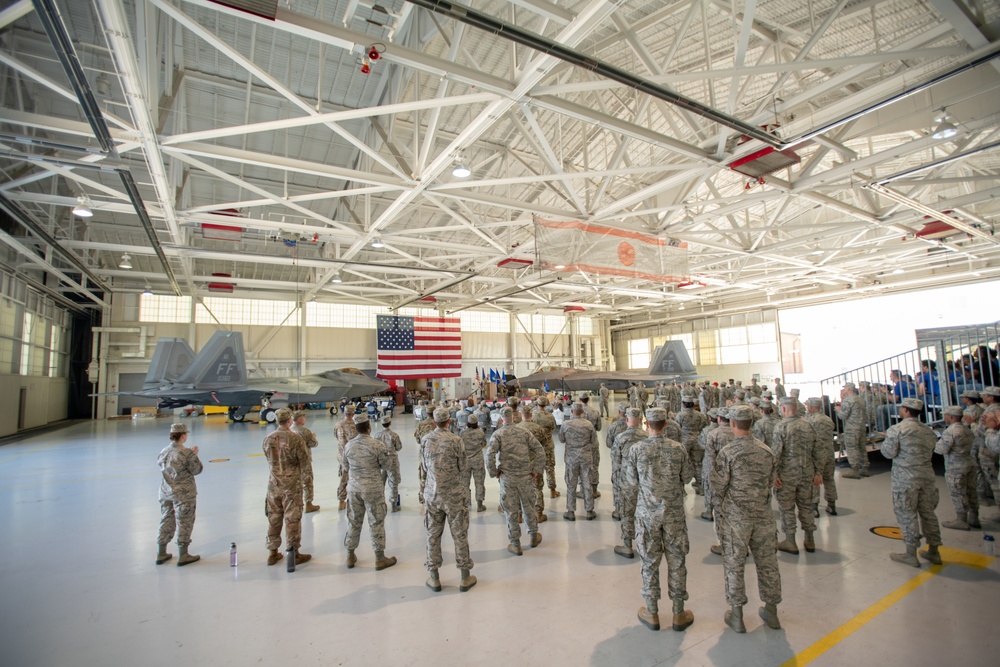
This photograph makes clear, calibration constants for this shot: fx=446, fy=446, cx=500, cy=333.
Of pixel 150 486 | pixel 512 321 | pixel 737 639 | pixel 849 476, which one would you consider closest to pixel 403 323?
pixel 512 321

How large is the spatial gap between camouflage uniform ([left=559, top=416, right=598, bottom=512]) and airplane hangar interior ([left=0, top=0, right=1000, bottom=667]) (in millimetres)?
83

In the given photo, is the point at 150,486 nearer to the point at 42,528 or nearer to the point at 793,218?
the point at 42,528

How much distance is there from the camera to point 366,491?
517cm

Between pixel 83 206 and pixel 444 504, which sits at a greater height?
pixel 83 206

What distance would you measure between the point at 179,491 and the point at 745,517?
6247mm

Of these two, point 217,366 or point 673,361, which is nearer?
point 217,366

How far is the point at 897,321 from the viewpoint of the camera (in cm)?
2619

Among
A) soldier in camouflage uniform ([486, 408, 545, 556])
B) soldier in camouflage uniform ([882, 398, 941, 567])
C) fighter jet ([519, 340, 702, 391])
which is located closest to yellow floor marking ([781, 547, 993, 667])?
soldier in camouflage uniform ([882, 398, 941, 567])

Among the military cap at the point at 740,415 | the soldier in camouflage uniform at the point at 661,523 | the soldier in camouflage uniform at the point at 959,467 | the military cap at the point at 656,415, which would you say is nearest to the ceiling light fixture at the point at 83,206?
the military cap at the point at 656,415

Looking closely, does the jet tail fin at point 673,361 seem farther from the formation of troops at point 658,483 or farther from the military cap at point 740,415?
the military cap at point 740,415

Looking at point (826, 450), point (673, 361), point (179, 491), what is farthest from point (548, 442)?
point (673, 361)

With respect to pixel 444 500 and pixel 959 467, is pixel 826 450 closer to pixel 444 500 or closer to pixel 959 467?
pixel 959 467

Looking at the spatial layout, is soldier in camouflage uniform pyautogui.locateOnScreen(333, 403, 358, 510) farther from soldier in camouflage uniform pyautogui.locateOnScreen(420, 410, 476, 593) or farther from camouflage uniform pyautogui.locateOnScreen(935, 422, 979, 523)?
camouflage uniform pyautogui.locateOnScreen(935, 422, 979, 523)

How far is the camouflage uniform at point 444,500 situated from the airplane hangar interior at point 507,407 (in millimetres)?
44
